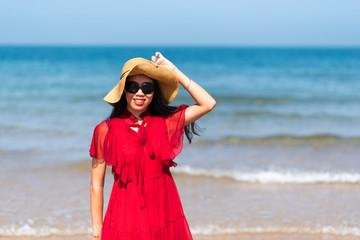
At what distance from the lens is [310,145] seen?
10.0 m

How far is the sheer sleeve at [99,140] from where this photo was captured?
2.99m

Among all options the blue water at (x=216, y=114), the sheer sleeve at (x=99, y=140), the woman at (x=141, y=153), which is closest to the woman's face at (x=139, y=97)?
the woman at (x=141, y=153)

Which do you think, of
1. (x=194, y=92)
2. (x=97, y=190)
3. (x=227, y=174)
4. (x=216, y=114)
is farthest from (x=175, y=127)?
(x=216, y=114)

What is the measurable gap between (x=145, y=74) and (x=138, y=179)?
73cm

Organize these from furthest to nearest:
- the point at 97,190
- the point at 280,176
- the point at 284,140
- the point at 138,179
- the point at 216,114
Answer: the point at 216,114
the point at 284,140
the point at 280,176
the point at 97,190
the point at 138,179

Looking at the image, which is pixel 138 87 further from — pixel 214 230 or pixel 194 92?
pixel 214 230

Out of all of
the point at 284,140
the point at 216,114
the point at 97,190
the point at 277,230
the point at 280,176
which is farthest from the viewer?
the point at 216,114

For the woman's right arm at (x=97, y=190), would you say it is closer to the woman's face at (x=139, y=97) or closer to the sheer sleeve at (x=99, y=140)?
the sheer sleeve at (x=99, y=140)

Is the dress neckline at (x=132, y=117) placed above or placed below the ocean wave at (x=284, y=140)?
below

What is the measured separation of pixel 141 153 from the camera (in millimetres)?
2959

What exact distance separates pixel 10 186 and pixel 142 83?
4929 millimetres

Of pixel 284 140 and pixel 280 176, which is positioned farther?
pixel 284 140

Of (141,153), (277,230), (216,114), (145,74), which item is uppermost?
(216,114)

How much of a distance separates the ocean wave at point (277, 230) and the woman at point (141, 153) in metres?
2.37
